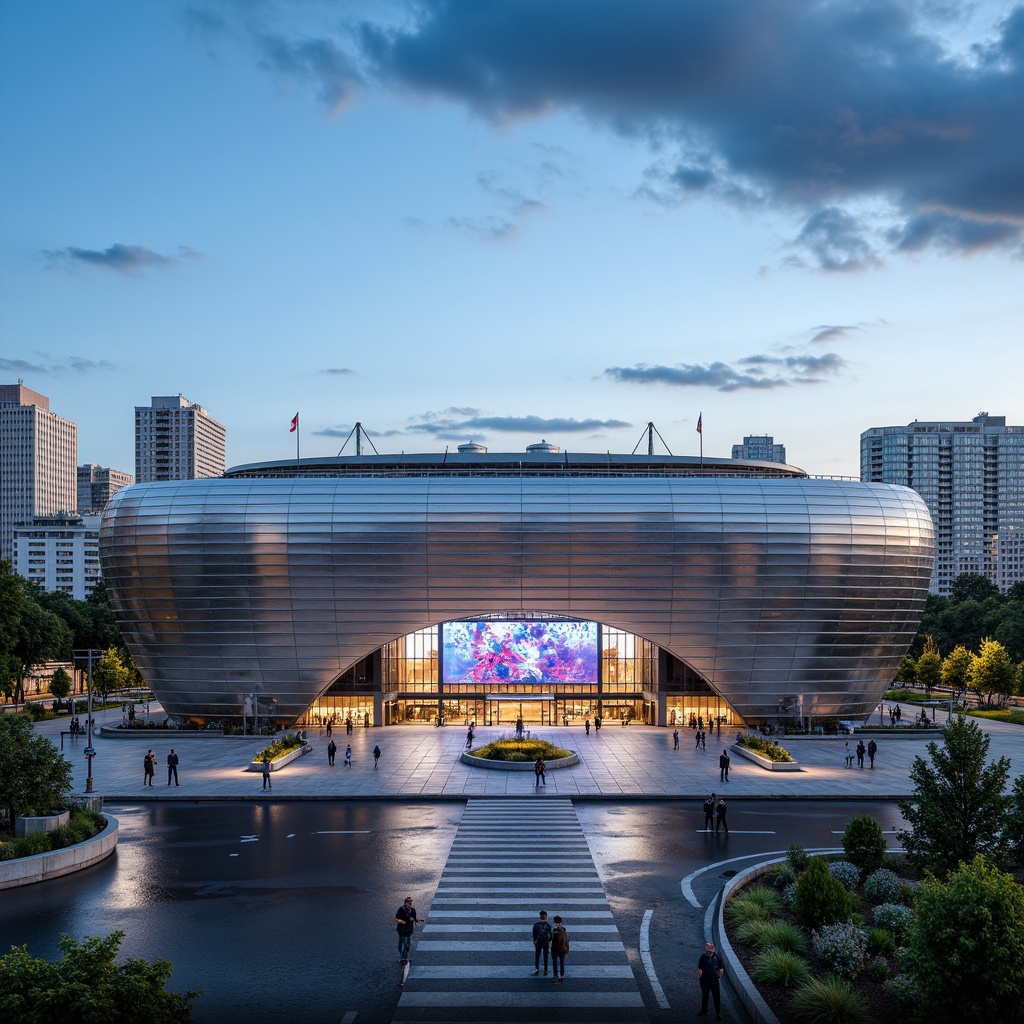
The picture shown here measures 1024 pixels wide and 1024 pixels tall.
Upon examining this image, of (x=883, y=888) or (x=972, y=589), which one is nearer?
(x=883, y=888)

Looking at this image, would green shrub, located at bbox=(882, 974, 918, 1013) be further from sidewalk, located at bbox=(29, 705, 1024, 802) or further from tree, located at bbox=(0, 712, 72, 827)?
tree, located at bbox=(0, 712, 72, 827)

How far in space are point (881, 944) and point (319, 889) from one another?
15523mm

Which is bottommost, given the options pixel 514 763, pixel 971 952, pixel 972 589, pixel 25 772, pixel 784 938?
pixel 514 763

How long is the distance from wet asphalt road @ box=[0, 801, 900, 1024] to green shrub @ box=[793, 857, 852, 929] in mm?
2669

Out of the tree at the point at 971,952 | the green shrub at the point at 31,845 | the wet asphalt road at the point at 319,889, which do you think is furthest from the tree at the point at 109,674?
the tree at the point at 971,952

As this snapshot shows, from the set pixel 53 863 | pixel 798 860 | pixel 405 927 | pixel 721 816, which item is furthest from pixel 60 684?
pixel 798 860

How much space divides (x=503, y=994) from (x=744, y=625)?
4967 cm

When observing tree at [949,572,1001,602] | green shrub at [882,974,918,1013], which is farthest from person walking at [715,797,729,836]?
tree at [949,572,1001,602]

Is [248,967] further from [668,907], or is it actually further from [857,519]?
[857,519]

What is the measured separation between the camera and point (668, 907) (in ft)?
83.4

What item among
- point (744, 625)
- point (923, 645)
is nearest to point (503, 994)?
point (744, 625)

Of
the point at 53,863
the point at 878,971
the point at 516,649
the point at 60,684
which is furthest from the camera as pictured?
the point at 60,684

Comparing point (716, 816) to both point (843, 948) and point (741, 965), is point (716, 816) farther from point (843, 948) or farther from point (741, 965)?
point (843, 948)

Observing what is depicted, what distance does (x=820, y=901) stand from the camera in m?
22.1
